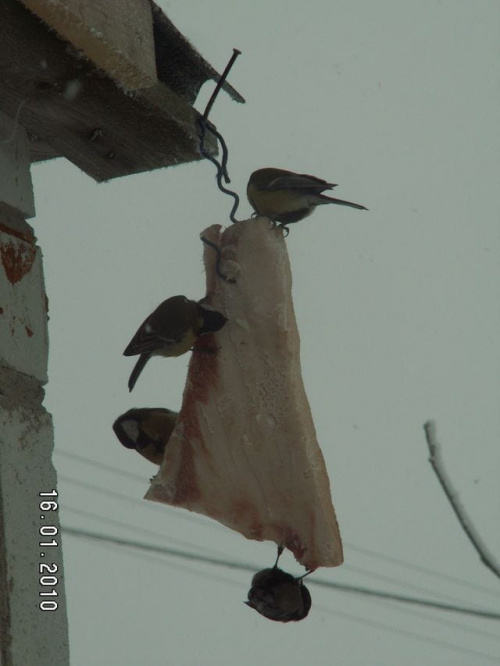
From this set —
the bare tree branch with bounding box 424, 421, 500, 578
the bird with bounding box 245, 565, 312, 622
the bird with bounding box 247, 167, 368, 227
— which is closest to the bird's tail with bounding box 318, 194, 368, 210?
the bird with bounding box 247, 167, 368, 227

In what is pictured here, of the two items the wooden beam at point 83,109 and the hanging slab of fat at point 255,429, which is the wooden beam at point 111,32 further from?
the hanging slab of fat at point 255,429

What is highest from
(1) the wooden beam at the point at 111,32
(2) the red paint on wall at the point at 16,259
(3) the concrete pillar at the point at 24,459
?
(1) the wooden beam at the point at 111,32

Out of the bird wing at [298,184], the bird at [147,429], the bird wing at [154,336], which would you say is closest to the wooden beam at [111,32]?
the bird wing at [154,336]

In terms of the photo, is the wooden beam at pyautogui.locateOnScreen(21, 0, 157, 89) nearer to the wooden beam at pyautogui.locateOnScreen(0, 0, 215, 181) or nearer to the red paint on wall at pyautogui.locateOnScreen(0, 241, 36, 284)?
the wooden beam at pyautogui.locateOnScreen(0, 0, 215, 181)

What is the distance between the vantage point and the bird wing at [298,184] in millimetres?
3237

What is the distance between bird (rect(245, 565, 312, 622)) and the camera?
5.67ft

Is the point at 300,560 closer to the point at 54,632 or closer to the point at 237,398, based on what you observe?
the point at 237,398

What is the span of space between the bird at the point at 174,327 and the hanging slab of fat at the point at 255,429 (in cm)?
3

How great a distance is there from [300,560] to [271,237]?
0.61 meters

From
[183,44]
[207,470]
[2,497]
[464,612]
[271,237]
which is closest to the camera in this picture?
[2,497]

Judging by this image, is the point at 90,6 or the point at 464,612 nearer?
the point at 90,6


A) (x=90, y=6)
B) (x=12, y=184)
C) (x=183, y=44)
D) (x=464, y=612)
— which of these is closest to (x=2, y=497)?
(x=12, y=184)

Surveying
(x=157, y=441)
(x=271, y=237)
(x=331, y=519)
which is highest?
(x=271, y=237)

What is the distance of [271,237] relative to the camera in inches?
80.5
